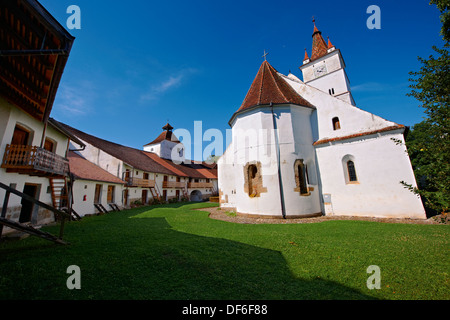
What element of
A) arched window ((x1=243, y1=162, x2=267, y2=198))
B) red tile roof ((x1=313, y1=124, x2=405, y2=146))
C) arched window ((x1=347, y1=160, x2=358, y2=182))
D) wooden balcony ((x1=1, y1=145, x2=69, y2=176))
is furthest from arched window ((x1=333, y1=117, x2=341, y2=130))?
wooden balcony ((x1=1, y1=145, x2=69, y2=176))

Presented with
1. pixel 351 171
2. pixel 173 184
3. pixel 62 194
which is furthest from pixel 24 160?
pixel 173 184

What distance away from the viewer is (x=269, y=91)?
12.9m

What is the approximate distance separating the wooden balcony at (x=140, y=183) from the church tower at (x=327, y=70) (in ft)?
77.7

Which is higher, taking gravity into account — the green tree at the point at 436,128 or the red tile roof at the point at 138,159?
the red tile roof at the point at 138,159

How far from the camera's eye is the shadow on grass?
2.96 meters

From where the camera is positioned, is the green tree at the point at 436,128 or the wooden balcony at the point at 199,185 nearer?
the green tree at the point at 436,128

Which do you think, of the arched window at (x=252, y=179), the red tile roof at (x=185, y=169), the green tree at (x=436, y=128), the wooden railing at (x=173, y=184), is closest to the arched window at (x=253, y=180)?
the arched window at (x=252, y=179)

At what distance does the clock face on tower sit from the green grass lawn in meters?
19.3

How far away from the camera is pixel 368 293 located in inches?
120

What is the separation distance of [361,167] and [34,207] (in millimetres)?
18365

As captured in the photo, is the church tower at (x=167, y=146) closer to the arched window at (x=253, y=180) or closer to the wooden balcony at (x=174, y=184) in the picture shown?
the wooden balcony at (x=174, y=184)

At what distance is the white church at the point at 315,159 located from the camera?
9.98 m

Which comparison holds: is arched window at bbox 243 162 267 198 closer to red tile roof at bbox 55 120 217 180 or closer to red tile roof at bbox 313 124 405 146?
red tile roof at bbox 313 124 405 146
